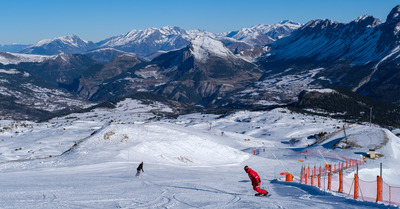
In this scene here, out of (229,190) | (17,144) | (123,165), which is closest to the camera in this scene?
(229,190)

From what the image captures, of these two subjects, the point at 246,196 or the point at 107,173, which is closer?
the point at 246,196

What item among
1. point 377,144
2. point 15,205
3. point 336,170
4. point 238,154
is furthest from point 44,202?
point 377,144

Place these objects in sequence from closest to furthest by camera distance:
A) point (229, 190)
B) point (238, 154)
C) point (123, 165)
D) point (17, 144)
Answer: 1. point (229, 190)
2. point (123, 165)
3. point (238, 154)
4. point (17, 144)

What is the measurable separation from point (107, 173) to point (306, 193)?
60.1 feet

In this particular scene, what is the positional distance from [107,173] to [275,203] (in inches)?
742

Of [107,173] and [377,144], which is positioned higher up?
[377,144]

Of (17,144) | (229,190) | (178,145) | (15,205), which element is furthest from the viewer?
(17,144)

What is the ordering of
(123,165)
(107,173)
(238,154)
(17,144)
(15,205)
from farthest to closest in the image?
1. (17,144)
2. (238,154)
3. (123,165)
4. (107,173)
5. (15,205)

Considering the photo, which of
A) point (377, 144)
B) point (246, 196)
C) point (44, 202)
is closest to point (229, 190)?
point (246, 196)

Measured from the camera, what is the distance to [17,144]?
6806 cm

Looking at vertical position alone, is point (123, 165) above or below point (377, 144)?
below

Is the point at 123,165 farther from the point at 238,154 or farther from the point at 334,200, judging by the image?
the point at 334,200

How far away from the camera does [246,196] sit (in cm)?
2252

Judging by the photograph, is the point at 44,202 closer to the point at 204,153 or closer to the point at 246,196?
the point at 246,196
